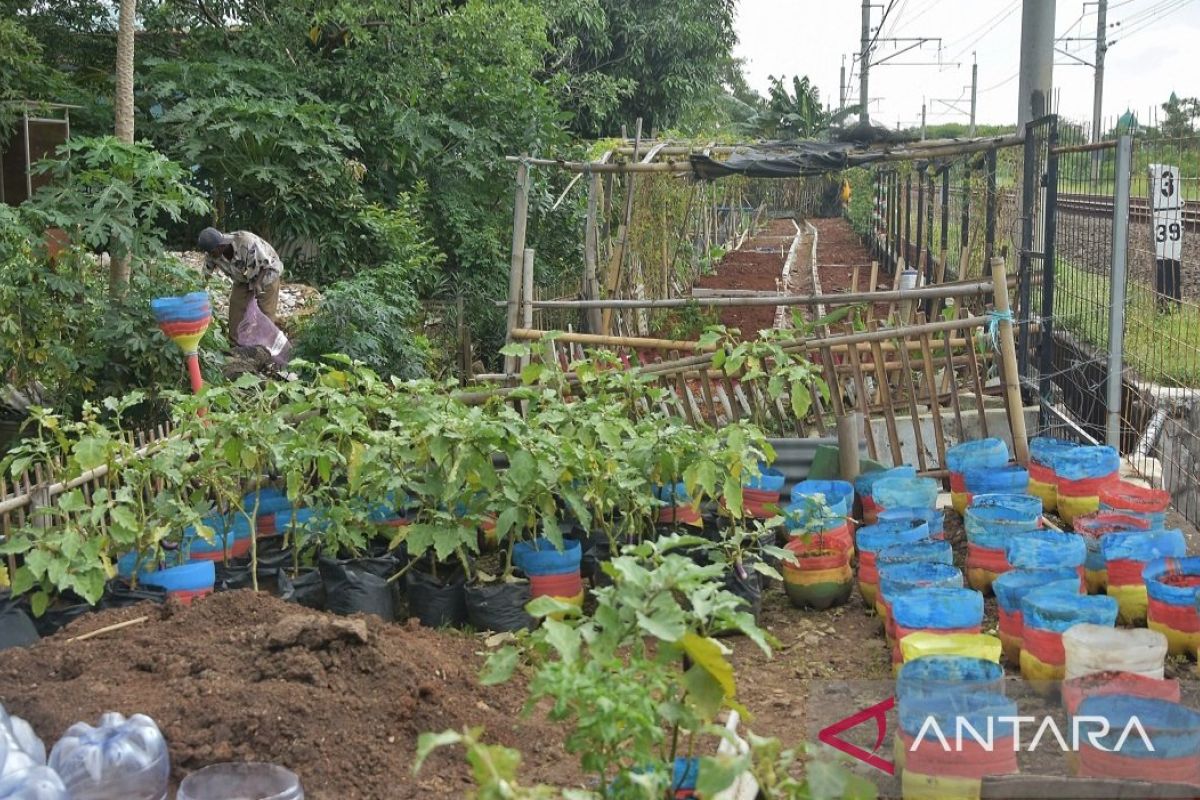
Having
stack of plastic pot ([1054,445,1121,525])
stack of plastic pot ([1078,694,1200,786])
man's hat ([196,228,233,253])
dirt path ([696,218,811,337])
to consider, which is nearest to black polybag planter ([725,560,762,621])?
stack of plastic pot ([1054,445,1121,525])

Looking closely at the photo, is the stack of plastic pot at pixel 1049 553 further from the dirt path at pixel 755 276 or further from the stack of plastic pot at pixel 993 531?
the dirt path at pixel 755 276

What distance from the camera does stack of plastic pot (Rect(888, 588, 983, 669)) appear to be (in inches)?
174

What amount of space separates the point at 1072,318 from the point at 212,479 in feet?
17.6

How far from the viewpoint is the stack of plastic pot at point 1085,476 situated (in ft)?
19.5

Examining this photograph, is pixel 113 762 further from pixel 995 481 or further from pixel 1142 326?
pixel 1142 326

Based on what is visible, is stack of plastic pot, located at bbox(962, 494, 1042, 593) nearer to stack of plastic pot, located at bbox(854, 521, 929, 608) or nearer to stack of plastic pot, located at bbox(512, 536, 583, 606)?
stack of plastic pot, located at bbox(854, 521, 929, 608)

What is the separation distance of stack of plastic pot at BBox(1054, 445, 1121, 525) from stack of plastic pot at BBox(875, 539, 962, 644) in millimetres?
1198

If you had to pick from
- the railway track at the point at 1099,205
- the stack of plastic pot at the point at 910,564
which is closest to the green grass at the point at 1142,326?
the railway track at the point at 1099,205

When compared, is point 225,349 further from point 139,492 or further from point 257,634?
point 257,634

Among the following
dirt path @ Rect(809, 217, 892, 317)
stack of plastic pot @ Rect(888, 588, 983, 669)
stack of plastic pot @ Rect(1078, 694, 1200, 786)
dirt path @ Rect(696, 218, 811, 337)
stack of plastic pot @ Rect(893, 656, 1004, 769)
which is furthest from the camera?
dirt path @ Rect(809, 217, 892, 317)

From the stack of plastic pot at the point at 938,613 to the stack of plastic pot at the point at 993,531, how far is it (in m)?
0.87

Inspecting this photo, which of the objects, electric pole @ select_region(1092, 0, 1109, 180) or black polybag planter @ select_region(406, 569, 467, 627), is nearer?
black polybag planter @ select_region(406, 569, 467, 627)

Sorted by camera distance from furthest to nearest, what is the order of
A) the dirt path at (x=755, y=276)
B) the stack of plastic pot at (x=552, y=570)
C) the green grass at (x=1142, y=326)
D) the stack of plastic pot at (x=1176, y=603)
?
the dirt path at (x=755, y=276) → the green grass at (x=1142, y=326) → the stack of plastic pot at (x=552, y=570) → the stack of plastic pot at (x=1176, y=603)

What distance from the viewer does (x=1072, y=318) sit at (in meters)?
7.66
